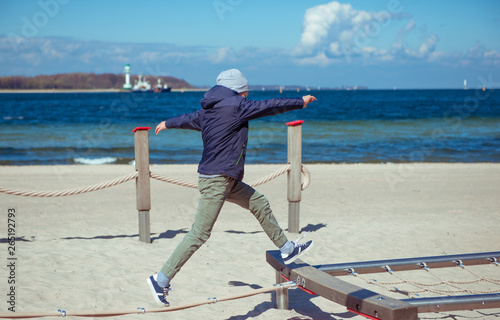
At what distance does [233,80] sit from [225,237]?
3573 millimetres

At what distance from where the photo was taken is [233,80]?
3695 mm

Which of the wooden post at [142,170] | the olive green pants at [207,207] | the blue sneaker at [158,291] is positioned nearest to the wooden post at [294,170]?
the wooden post at [142,170]

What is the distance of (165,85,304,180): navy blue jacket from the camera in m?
3.56

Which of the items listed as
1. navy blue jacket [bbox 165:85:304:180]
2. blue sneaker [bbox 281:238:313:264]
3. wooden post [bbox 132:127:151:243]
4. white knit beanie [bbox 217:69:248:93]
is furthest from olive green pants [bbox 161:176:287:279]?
wooden post [bbox 132:127:151:243]

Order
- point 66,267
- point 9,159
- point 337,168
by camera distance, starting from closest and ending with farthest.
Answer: point 66,267, point 337,168, point 9,159

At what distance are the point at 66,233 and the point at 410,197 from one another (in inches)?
260

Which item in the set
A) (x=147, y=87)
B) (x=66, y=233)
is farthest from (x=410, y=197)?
(x=147, y=87)

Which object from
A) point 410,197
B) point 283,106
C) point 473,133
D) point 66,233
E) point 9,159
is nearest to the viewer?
point 283,106

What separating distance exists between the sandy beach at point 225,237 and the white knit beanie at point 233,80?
6.58 ft

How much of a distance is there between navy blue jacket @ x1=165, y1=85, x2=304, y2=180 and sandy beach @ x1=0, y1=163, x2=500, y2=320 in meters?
1.46

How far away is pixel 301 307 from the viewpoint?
14.7 ft

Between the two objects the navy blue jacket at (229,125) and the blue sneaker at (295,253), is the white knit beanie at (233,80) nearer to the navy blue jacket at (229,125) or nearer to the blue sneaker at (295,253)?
the navy blue jacket at (229,125)

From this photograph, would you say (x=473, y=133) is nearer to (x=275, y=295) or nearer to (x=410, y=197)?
(x=410, y=197)

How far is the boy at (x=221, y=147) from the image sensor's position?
3576mm
